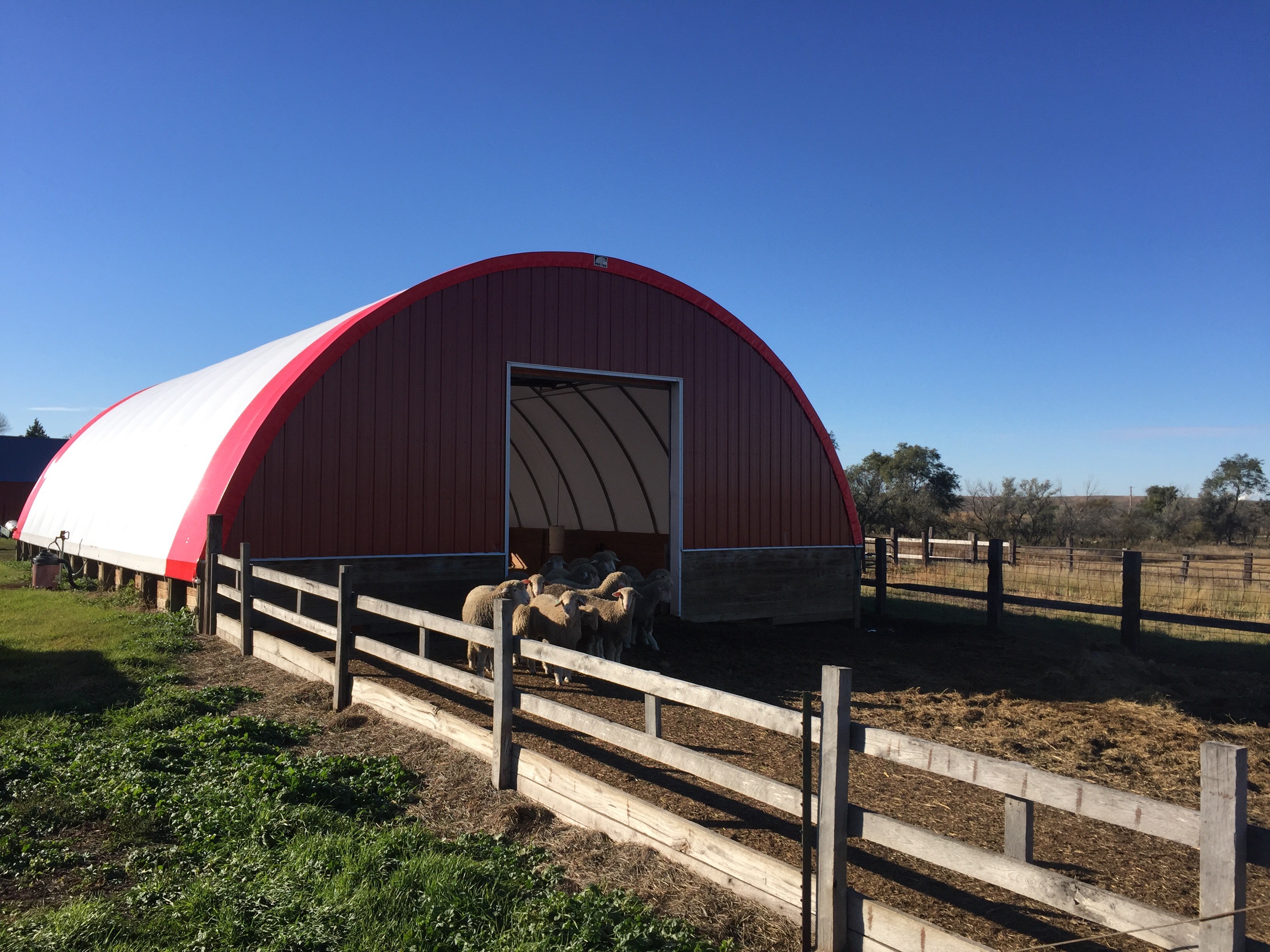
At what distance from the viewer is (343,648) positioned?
753cm

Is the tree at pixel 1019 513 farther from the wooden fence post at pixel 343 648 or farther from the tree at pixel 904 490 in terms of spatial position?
the wooden fence post at pixel 343 648

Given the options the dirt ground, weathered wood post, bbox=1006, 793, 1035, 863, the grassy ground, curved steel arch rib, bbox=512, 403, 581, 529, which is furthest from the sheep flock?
curved steel arch rib, bbox=512, 403, 581, 529

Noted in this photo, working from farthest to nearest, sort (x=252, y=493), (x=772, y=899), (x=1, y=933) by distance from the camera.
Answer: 1. (x=252, y=493)
2. (x=772, y=899)
3. (x=1, y=933)

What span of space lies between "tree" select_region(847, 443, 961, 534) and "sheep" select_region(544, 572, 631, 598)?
3013 centimetres

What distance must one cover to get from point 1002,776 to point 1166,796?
3970mm

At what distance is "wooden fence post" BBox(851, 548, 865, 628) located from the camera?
595 inches

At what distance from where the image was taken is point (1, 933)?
353 centimetres

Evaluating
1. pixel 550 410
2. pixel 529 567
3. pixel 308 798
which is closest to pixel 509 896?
pixel 308 798

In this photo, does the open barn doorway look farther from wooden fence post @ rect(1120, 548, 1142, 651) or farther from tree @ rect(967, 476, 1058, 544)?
tree @ rect(967, 476, 1058, 544)

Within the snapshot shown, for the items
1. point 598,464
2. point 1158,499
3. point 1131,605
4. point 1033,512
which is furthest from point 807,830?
point 1158,499

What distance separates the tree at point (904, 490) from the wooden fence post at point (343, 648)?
33966 millimetres

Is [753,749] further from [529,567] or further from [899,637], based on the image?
[529,567]

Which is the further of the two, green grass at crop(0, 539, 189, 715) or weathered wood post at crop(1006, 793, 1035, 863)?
green grass at crop(0, 539, 189, 715)

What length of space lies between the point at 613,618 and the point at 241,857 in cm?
545
